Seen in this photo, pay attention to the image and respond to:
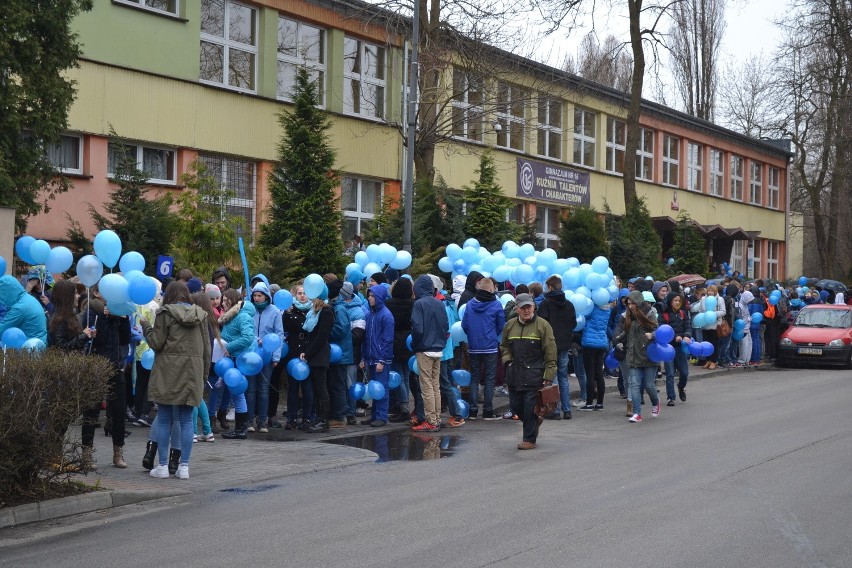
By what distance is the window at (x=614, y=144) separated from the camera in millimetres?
41219

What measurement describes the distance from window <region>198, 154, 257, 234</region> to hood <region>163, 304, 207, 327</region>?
44.2ft

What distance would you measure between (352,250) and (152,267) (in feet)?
17.1

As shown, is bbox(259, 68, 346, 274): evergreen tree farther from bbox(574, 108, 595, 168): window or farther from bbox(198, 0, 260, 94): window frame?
bbox(574, 108, 595, 168): window

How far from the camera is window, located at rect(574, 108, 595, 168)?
1531 inches

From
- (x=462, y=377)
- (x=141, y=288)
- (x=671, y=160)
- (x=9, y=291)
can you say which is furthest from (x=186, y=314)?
(x=671, y=160)

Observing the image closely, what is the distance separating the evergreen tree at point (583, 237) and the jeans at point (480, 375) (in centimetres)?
1392

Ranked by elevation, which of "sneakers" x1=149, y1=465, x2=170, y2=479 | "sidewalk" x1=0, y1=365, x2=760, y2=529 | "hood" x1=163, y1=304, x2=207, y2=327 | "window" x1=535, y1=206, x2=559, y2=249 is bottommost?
"sidewalk" x1=0, y1=365, x2=760, y2=529

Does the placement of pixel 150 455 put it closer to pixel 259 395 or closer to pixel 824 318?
pixel 259 395

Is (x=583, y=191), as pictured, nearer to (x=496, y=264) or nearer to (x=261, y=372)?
(x=496, y=264)

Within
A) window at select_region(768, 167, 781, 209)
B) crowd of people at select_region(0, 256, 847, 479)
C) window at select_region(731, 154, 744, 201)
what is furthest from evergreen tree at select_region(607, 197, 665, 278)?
window at select_region(768, 167, 781, 209)

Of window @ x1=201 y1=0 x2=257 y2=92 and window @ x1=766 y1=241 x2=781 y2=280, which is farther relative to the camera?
window @ x1=766 y1=241 x2=781 y2=280

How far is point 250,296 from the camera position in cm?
1420

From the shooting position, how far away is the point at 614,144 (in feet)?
136

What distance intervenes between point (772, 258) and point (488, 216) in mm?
34576
